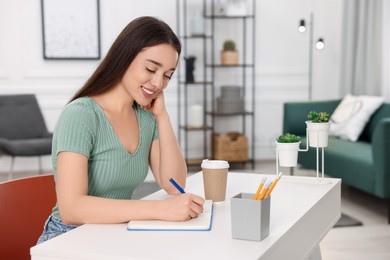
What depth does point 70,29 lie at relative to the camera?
6.05 metres

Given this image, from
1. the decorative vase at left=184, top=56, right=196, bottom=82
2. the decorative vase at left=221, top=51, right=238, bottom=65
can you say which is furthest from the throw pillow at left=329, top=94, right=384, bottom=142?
the decorative vase at left=184, top=56, right=196, bottom=82

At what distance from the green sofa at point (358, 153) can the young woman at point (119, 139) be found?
7.70ft

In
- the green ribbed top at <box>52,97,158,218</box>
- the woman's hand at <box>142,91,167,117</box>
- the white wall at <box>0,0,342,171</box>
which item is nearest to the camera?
the green ribbed top at <box>52,97,158,218</box>

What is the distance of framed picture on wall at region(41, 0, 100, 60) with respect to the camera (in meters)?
6.02

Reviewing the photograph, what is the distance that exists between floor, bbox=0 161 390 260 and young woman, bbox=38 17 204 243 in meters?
1.78

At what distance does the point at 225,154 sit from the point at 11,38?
7.81 feet

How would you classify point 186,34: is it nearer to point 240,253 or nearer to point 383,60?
point 383,60

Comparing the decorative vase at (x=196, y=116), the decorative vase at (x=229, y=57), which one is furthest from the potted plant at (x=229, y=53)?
A: the decorative vase at (x=196, y=116)

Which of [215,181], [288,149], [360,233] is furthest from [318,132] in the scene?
[360,233]

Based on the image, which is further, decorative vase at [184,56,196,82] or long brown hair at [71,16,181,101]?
decorative vase at [184,56,196,82]

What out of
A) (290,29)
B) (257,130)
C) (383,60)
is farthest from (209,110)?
(383,60)

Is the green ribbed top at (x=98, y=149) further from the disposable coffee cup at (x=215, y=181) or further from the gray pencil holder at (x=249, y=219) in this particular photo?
the gray pencil holder at (x=249, y=219)

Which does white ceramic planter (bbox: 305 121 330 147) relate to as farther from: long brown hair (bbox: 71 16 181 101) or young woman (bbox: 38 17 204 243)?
long brown hair (bbox: 71 16 181 101)

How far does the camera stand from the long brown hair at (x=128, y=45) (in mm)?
1737
